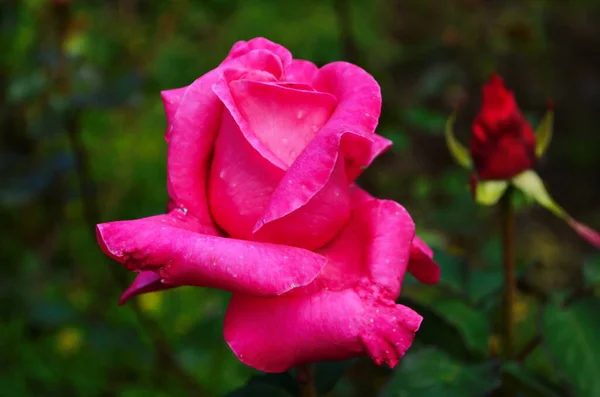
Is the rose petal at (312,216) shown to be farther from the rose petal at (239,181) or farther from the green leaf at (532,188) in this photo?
the green leaf at (532,188)

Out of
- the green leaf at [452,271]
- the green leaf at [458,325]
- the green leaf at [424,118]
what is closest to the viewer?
the green leaf at [458,325]

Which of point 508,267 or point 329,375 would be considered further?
point 508,267

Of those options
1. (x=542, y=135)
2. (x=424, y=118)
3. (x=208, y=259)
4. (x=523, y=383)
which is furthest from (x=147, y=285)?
(x=424, y=118)

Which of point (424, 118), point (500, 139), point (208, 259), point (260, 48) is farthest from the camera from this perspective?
point (424, 118)

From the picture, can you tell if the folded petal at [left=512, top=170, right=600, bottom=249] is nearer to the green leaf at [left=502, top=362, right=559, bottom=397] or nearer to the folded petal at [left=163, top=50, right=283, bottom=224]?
the green leaf at [left=502, top=362, right=559, bottom=397]

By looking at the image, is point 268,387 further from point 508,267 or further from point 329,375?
point 508,267

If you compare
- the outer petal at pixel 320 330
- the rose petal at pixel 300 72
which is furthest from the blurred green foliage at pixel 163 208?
the rose petal at pixel 300 72

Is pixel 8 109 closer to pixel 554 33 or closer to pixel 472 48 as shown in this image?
pixel 472 48

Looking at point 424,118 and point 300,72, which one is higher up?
point 300,72
